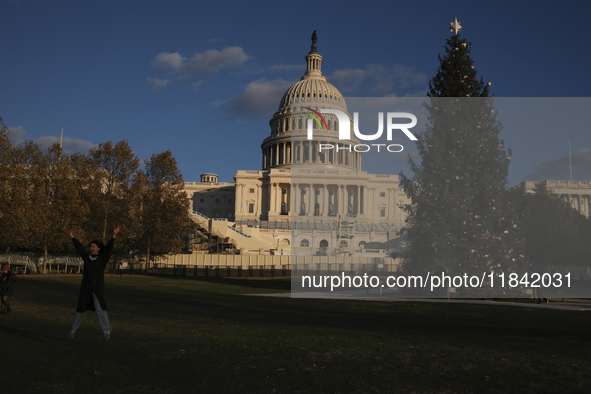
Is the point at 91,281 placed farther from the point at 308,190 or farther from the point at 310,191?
the point at 308,190

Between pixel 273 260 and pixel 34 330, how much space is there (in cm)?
4879

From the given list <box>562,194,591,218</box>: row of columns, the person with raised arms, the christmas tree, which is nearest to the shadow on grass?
the person with raised arms

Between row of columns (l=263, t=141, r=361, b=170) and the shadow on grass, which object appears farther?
row of columns (l=263, t=141, r=361, b=170)

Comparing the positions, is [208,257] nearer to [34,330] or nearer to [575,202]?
[34,330]

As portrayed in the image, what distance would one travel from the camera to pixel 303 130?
465ft

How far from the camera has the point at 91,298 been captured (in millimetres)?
10227

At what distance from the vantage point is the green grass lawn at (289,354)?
7676mm

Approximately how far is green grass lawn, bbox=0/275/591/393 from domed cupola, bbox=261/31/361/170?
12130 cm

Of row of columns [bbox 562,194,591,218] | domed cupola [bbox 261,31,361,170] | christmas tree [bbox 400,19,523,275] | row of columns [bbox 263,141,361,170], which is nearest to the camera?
christmas tree [bbox 400,19,523,275]

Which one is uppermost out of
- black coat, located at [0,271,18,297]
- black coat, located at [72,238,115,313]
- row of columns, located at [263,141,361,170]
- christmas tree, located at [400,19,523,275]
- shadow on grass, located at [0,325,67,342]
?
row of columns, located at [263,141,361,170]

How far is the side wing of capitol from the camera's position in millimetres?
101438

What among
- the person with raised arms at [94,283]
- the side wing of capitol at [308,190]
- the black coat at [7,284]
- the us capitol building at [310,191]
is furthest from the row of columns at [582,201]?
the person with raised arms at [94,283]

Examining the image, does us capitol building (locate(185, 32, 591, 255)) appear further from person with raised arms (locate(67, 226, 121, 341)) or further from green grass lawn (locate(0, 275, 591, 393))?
person with raised arms (locate(67, 226, 121, 341))

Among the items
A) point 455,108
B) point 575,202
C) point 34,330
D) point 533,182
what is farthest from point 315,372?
point 575,202
